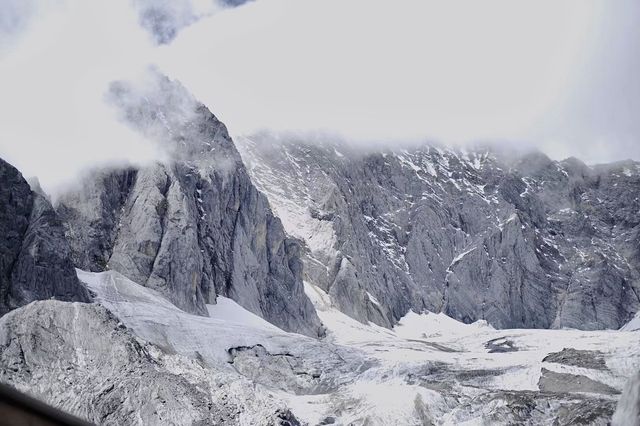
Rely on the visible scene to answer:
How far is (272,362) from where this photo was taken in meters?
102

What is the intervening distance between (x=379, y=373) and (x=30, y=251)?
1588 inches

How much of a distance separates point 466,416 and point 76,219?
7013cm

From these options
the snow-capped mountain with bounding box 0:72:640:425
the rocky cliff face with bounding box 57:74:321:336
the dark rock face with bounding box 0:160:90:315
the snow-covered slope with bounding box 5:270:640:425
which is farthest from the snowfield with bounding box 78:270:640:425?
the rocky cliff face with bounding box 57:74:321:336

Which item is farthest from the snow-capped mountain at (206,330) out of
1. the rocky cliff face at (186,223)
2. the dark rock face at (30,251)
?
the rocky cliff face at (186,223)

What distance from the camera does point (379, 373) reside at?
4001 inches

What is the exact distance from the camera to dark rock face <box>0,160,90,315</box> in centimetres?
Answer: 9006

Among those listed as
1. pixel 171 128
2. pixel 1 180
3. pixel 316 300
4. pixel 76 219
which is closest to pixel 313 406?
pixel 1 180

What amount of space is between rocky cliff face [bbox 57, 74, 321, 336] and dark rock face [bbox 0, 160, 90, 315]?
824 inches

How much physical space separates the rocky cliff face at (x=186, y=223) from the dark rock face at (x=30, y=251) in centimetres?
2093

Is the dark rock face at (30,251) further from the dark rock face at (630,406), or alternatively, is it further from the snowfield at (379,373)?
the dark rock face at (630,406)

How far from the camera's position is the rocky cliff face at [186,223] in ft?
401

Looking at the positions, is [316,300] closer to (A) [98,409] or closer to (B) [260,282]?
(B) [260,282]

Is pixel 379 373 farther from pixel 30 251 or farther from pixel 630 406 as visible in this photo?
pixel 630 406

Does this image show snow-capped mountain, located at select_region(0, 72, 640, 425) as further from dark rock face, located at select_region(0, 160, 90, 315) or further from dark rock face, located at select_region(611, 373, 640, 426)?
dark rock face, located at select_region(0, 160, 90, 315)
